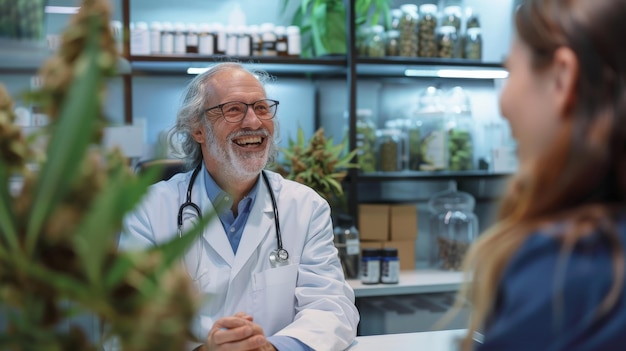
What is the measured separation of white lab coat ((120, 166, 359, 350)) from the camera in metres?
1.64

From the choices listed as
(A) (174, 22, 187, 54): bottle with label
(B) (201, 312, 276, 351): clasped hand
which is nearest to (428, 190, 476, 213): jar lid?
(A) (174, 22, 187, 54): bottle with label

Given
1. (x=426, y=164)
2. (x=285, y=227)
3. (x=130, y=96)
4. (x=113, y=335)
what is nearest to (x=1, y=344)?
(x=113, y=335)

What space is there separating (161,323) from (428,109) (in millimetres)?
2655

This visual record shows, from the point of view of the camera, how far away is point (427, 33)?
9.52 feet

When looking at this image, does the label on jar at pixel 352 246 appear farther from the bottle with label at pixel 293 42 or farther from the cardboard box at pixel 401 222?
the bottle with label at pixel 293 42

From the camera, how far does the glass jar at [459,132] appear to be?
297cm

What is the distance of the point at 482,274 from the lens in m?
0.64

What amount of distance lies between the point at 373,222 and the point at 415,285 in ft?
1.16

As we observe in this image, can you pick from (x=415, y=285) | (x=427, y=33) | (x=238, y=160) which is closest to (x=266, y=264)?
(x=238, y=160)

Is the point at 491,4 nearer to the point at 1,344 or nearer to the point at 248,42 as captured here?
the point at 248,42

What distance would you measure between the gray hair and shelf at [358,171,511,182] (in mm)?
803

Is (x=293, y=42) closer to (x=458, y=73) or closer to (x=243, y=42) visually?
(x=243, y=42)

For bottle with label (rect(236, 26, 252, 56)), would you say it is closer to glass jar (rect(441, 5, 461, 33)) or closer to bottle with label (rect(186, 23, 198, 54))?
bottle with label (rect(186, 23, 198, 54))

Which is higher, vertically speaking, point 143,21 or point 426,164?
point 143,21
